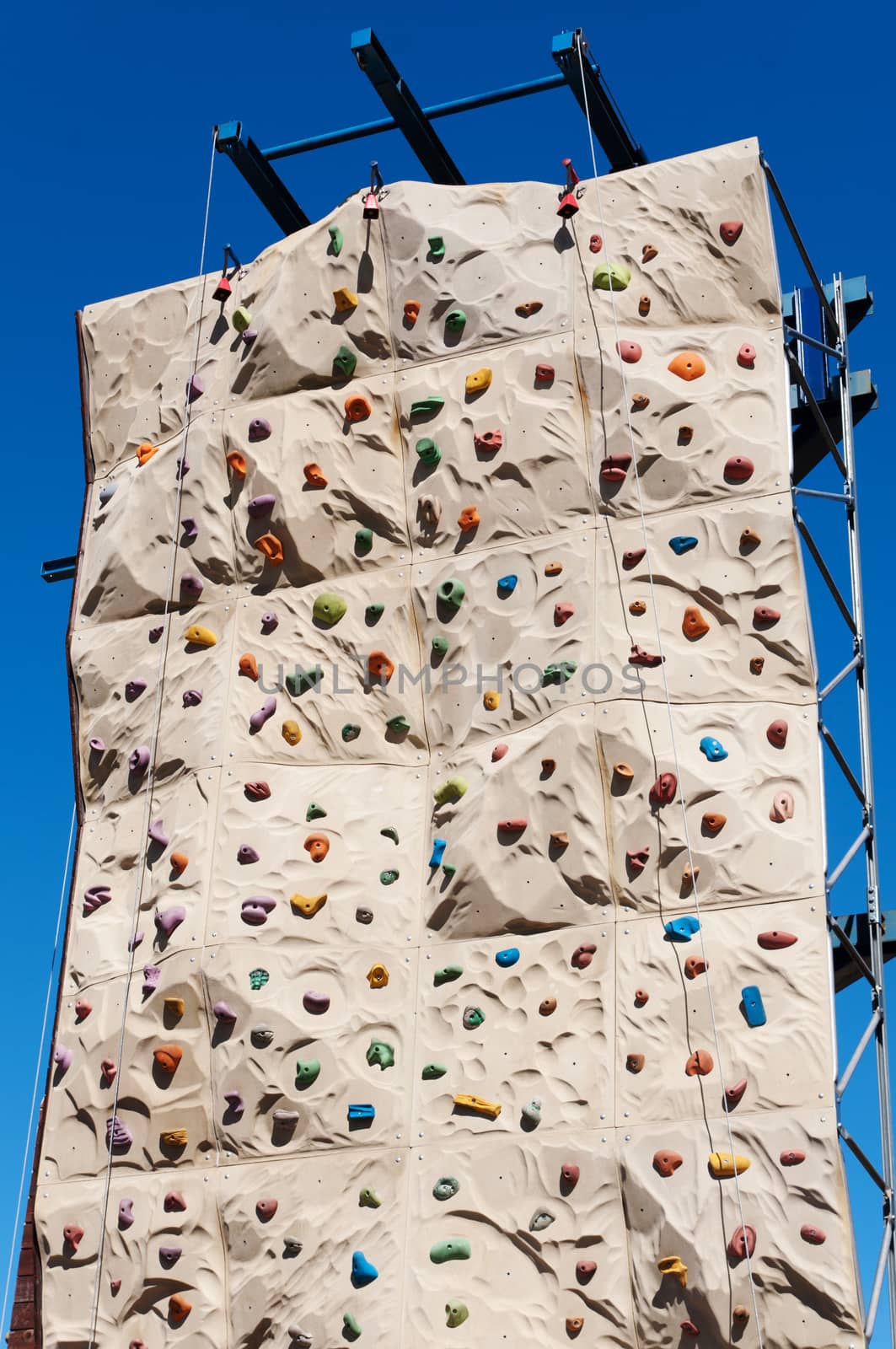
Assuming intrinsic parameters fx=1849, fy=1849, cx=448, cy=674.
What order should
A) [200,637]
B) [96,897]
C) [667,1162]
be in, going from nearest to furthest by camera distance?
1. [667,1162]
2. [96,897]
3. [200,637]

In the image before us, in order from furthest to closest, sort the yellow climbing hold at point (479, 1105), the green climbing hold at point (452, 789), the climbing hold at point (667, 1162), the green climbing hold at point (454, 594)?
1. the green climbing hold at point (454, 594)
2. the green climbing hold at point (452, 789)
3. the yellow climbing hold at point (479, 1105)
4. the climbing hold at point (667, 1162)

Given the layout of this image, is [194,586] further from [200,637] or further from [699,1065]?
[699,1065]

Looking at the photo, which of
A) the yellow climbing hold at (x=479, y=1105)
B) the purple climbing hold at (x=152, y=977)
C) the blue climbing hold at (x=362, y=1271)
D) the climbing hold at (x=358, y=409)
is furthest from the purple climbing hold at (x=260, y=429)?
the blue climbing hold at (x=362, y=1271)

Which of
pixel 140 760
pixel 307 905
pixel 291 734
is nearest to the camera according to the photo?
pixel 307 905

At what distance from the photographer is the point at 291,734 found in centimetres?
970

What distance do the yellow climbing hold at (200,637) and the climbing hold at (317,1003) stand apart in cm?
209

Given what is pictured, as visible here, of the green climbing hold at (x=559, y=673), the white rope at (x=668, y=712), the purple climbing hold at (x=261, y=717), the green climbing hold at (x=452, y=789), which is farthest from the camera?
the purple climbing hold at (x=261, y=717)

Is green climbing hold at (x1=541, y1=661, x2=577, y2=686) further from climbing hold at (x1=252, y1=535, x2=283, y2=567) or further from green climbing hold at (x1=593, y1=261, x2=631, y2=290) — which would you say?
green climbing hold at (x1=593, y1=261, x2=631, y2=290)

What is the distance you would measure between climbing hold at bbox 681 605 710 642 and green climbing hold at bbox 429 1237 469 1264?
3.04m

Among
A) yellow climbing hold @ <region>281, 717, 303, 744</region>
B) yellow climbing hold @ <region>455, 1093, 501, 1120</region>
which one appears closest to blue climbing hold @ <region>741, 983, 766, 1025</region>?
yellow climbing hold @ <region>455, 1093, 501, 1120</region>

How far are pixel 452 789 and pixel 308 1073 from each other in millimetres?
1561

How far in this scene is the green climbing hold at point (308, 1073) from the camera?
29.3 ft

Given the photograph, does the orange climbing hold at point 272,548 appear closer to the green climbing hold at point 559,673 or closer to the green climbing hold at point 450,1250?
the green climbing hold at point 559,673

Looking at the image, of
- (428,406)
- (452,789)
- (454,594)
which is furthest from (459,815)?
(428,406)
